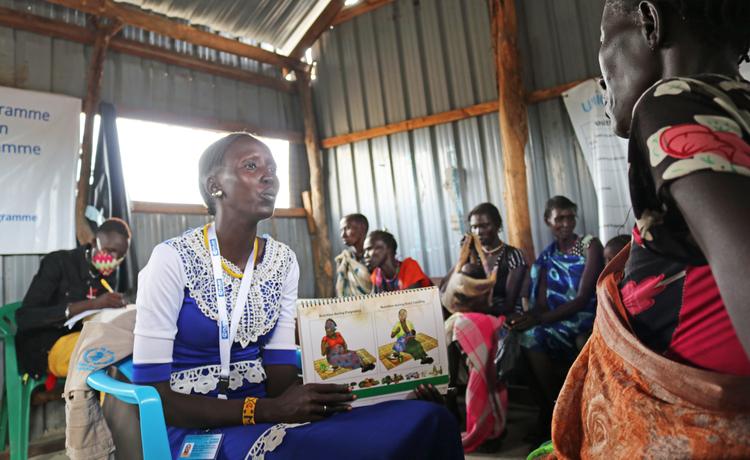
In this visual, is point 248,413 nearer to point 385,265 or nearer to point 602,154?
point 385,265

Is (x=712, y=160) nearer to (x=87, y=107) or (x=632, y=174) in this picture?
(x=632, y=174)

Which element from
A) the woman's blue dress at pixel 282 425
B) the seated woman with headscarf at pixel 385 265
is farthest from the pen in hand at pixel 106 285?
the woman's blue dress at pixel 282 425

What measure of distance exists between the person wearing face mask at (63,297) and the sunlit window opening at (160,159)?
78.2 inches

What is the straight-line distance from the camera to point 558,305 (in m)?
3.80

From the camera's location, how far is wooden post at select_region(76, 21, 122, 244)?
5.35m

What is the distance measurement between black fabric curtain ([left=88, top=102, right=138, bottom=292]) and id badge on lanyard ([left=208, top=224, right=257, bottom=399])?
4.45 meters

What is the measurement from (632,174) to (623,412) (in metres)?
0.35

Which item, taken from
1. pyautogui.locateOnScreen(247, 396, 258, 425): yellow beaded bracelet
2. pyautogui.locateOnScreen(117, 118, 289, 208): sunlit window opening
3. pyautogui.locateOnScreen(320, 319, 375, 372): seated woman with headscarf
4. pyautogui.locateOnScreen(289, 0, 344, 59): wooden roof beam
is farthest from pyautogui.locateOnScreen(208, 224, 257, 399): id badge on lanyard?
pyautogui.locateOnScreen(289, 0, 344, 59): wooden roof beam

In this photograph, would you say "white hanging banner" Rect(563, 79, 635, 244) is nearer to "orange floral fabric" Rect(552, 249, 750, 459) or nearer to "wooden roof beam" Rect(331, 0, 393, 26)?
"wooden roof beam" Rect(331, 0, 393, 26)

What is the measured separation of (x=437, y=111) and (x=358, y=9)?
6.93 feet

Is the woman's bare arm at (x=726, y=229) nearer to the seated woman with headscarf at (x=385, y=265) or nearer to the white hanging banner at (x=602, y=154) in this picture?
the seated woman with headscarf at (x=385, y=265)

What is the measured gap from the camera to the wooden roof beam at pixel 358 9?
290 inches

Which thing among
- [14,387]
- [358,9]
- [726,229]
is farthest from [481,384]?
[358,9]

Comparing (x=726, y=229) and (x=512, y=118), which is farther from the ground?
(x=512, y=118)
